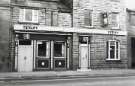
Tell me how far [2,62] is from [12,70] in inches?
44.9

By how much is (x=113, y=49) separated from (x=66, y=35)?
5723 mm

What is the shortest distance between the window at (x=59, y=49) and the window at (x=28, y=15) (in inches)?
122

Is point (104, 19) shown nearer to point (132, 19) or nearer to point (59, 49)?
point (132, 19)

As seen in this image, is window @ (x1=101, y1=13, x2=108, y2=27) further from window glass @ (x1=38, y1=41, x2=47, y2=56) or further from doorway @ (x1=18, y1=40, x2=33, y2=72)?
doorway @ (x1=18, y1=40, x2=33, y2=72)

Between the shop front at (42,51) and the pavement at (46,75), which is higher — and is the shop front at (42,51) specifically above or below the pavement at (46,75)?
above

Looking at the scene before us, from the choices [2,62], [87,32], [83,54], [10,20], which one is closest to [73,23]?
[87,32]

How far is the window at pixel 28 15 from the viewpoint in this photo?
2361 cm

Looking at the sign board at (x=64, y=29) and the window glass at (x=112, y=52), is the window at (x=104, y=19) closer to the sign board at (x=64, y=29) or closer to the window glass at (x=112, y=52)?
the sign board at (x=64, y=29)

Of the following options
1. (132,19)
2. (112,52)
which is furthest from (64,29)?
(132,19)

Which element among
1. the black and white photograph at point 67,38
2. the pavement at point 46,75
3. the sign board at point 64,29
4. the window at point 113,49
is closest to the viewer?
the pavement at point 46,75

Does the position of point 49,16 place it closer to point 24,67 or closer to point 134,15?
point 24,67

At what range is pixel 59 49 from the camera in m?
25.0

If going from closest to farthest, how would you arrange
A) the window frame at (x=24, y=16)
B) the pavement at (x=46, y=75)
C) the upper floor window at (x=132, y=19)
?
the pavement at (x=46, y=75)
the window frame at (x=24, y=16)
the upper floor window at (x=132, y=19)

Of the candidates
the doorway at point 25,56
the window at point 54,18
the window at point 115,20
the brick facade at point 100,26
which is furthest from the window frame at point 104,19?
the doorway at point 25,56
